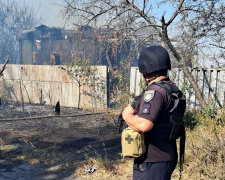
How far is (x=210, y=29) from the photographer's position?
6906 mm

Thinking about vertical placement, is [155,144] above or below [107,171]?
above

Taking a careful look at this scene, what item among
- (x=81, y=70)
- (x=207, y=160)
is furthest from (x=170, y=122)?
(x=81, y=70)

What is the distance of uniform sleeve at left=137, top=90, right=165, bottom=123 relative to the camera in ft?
6.13

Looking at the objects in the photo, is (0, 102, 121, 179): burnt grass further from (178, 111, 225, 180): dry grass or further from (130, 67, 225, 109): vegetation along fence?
(130, 67, 225, 109): vegetation along fence

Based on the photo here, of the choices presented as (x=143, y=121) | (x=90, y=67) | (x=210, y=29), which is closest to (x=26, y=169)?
(x=143, y=121)

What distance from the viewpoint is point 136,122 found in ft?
6.29

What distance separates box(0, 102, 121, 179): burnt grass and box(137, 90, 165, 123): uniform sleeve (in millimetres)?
2623

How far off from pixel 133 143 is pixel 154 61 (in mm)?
679

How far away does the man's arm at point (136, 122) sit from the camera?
1.87m

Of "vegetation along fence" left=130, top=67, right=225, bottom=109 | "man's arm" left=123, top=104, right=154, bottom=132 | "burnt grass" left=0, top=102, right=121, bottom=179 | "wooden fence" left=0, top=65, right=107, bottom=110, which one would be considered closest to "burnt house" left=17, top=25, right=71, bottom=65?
"wooden fence" left=0, top=65, right=107, bottom=110

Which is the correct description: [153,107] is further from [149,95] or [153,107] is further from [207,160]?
[207,160]

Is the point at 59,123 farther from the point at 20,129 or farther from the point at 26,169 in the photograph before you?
the point at 26,169

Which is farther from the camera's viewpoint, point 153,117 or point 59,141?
point 59,141

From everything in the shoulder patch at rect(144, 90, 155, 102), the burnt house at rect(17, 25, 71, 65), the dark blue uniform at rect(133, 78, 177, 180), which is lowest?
the dark blue uniform at rect(133, 78, 177, 180)
